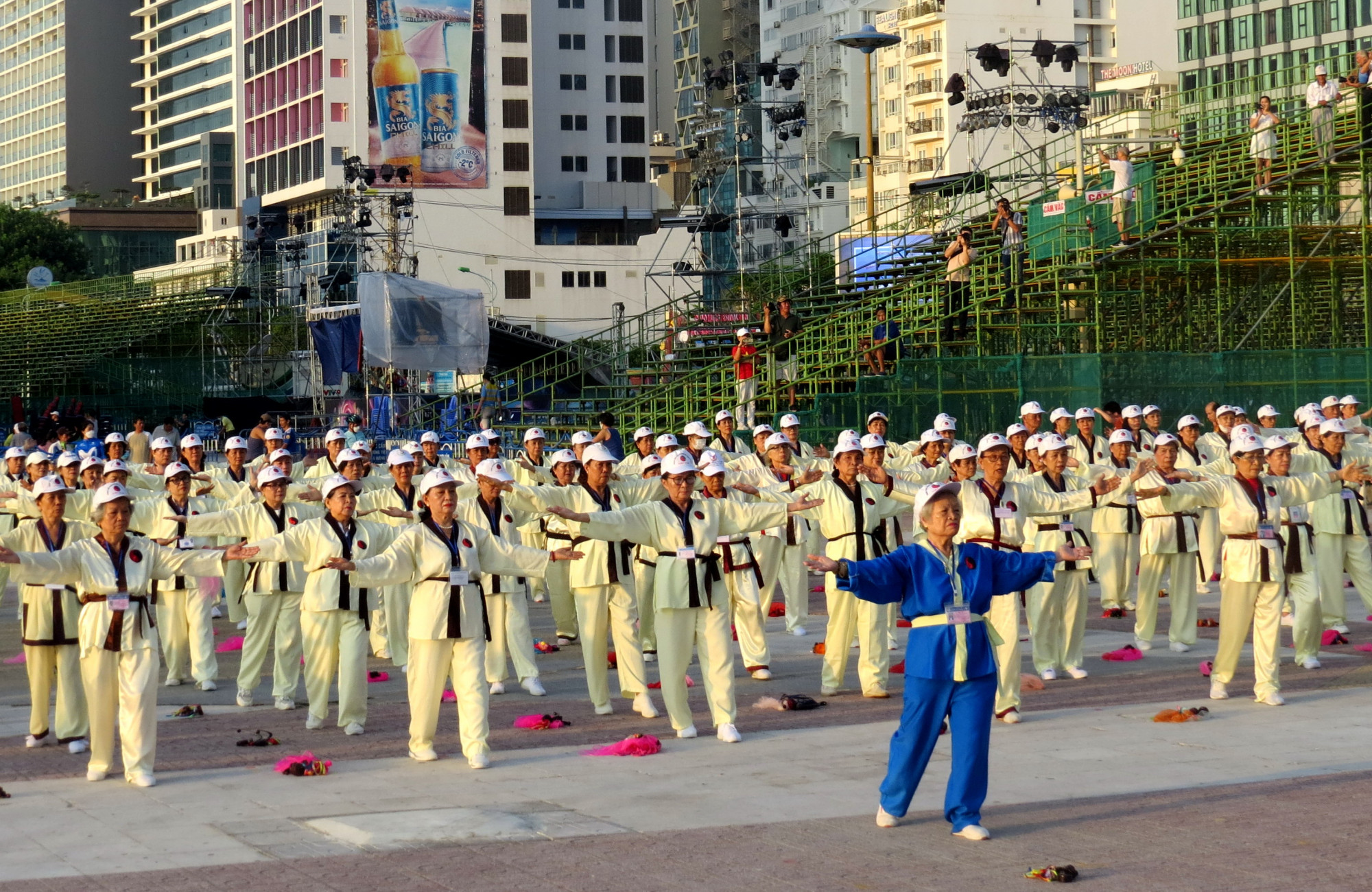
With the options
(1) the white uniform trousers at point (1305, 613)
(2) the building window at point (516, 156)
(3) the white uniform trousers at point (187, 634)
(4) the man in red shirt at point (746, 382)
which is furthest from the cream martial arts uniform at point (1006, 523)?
(2) the building window at point (516, 156)

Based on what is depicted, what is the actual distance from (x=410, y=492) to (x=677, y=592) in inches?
137

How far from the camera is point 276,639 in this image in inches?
542

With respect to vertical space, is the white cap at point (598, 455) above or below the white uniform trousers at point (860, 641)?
above

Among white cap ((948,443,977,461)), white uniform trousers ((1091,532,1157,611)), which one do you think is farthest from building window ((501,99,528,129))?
white cap ((948,443,977,461))

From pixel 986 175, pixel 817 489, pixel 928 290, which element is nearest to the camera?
pixel 817 489

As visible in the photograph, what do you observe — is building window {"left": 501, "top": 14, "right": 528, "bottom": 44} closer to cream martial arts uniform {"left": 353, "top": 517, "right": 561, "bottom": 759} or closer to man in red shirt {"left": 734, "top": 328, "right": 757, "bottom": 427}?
man in red shirt {"left": 734, "top": 328, "right": 757, "bottom": 427}

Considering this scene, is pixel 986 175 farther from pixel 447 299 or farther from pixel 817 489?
pixel 817 489

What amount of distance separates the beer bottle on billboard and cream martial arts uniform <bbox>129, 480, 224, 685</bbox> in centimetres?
6403

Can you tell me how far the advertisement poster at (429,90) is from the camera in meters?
77.3

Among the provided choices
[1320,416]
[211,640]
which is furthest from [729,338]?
[211,640]

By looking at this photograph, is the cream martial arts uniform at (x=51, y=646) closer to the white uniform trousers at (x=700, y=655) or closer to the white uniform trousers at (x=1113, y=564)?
the white uniform trousers at (x=700, y=655)

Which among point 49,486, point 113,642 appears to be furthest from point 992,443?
point 49,486

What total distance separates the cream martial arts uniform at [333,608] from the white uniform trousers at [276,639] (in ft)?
2.26

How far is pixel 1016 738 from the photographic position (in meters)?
11.8
